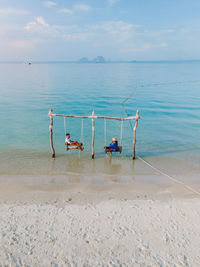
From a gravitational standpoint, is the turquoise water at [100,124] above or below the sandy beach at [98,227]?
above

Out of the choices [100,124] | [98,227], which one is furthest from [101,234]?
[100,124]

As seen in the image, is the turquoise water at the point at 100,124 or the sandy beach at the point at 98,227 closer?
the sandy beach at the point at 98,227

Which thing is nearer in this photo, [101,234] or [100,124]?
[101,234]

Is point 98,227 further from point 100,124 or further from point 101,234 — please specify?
point 100,124

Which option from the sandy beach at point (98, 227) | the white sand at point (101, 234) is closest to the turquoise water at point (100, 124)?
the sandy beach at point (98, 227)

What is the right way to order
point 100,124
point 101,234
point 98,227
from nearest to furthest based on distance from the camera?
point 101,234, point 98,227, point 100,124

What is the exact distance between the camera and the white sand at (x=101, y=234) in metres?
5.82

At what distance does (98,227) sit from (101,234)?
32 cm

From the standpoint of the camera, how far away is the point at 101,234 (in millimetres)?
6633

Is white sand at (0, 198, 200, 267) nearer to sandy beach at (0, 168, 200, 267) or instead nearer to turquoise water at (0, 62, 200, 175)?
sandy beach at (0, 168, 200, 267)

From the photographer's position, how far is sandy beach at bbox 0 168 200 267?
19.2ft

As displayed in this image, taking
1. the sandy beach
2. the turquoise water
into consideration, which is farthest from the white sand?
the turquoise water

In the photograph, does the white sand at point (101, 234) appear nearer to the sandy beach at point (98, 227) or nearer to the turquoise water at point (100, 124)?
the sandy beach at point (98, 227)

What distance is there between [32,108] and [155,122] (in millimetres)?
16618
